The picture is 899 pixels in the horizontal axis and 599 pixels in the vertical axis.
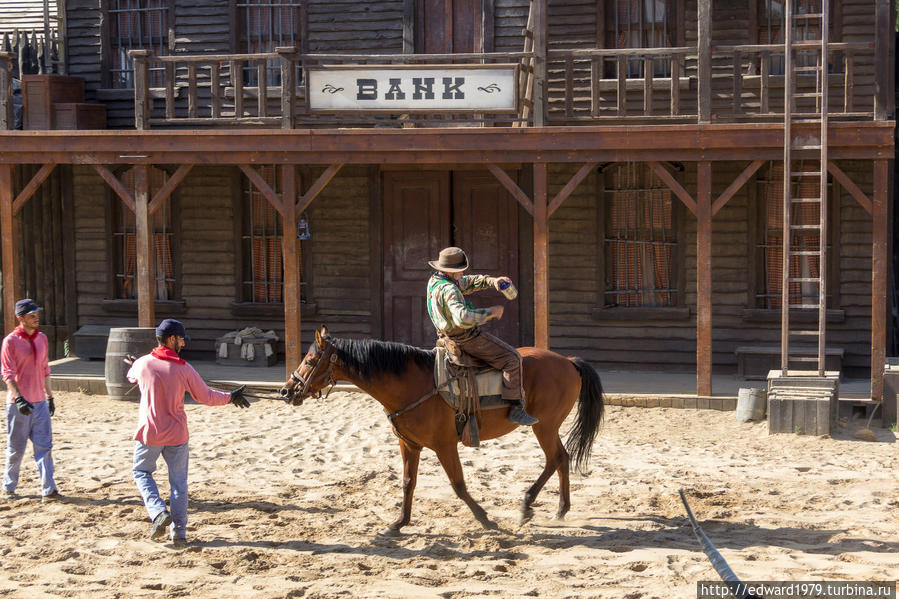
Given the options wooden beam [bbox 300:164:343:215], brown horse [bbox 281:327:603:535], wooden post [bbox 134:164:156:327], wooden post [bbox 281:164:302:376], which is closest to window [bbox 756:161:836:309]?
wooden beam [bbox 300:164:343:215]

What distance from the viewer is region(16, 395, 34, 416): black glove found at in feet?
26.8

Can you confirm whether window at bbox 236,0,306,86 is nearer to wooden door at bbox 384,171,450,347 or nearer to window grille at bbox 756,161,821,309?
wooden door at bbox 384,171,450,347

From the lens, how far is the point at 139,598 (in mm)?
6148

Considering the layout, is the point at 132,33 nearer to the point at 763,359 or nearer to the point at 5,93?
the point at 5,93

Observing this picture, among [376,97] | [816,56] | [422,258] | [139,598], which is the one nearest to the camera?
[139,598]

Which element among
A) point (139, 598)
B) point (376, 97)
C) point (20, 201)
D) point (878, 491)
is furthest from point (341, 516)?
point (20, 201)

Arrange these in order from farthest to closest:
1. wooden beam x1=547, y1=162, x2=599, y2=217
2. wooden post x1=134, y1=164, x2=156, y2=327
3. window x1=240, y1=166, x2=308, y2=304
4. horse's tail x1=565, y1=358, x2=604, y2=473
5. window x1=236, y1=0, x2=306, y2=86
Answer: window x1=240, y1=166, x2=308, y2=304
window x1=236, y1=0, x2=306, y2=86
wooden post x1=134, y1=164, x2=156, y2=327
wooden beam x1=547, y1=162, x2=599, y2=217
horse's tail x1=565, y1=358, x2=604, y2=473

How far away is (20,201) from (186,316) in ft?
10.8

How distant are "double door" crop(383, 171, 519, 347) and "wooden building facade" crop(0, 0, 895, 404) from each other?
3cm

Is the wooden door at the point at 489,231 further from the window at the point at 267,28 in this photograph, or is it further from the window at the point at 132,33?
the window at the point at 132,33

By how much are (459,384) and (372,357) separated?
635 mm

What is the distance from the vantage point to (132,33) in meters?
15.7

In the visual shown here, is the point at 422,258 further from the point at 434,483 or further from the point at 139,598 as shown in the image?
the point at 139,598

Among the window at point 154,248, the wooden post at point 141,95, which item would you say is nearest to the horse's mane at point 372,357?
the wooden post at point 141,95
